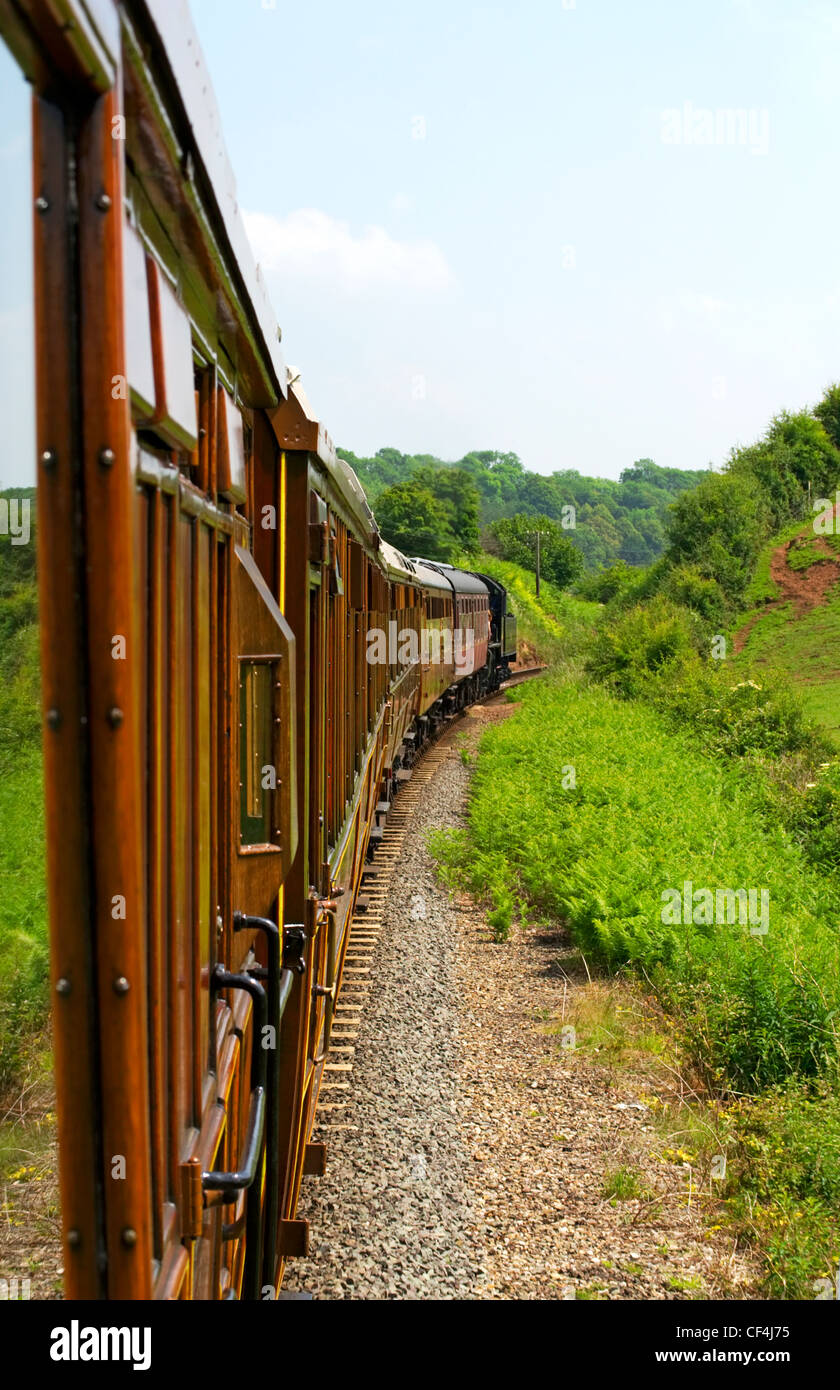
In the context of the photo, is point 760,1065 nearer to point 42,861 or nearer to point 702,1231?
point 702,1231

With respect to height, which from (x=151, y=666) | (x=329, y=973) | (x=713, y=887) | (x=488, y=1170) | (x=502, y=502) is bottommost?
(x=488, y=1170)

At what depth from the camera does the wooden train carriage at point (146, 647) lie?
1254 mm

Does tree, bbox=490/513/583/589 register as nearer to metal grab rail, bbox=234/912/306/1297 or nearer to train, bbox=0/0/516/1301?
metal grab rail, bbox=234/912/306/1297

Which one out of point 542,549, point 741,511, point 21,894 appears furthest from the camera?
point 542,549

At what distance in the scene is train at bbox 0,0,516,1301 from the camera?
125 centimetres

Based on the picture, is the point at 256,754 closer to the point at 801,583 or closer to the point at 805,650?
the point at 805,650

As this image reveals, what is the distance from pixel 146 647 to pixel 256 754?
1391 mm

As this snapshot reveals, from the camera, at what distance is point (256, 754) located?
2.90m

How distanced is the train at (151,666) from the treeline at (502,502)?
2352 inches

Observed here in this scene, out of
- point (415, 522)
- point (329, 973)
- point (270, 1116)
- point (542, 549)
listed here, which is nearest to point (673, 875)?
point (329, 973)

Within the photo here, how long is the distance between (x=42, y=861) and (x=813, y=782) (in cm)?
1307

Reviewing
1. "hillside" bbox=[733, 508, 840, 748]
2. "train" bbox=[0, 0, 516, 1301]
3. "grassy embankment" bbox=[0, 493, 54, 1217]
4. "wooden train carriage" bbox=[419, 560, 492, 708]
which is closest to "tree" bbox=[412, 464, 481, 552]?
"hillside" bbox=[733, 508, 840, 748]

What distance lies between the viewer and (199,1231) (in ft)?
5.76
